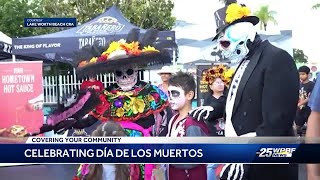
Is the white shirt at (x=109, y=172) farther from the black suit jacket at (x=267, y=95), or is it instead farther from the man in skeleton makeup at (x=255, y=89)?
the black suit jacket at (x=267, y=95)

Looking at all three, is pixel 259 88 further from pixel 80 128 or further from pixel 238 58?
pixel 80 128

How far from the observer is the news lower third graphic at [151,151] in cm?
220

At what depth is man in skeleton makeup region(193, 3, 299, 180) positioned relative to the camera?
2.23 metres

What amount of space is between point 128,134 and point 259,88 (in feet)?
2.31

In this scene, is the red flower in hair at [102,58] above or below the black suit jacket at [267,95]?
above

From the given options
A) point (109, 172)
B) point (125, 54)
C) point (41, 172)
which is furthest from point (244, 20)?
point (41, 172)

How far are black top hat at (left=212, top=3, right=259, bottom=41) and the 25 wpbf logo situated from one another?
61 centimetres

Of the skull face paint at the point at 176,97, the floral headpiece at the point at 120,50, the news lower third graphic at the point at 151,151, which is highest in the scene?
the floral headpiece at the point at 120,50

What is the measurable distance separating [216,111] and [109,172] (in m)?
0.66

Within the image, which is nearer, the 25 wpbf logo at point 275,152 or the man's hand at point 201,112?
the 25 wpbf logo at point 275,152

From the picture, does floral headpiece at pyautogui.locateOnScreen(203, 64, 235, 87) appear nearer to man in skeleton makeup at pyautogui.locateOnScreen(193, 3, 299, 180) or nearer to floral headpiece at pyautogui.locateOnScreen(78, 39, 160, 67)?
man in skeleton makeup at pyautogui.locateOnScreen(193, 3, 299, 180)

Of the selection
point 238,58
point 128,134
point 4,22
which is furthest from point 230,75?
point 4,22

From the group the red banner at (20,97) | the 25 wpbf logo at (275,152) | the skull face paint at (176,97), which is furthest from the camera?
the skull face paint at (176,97)

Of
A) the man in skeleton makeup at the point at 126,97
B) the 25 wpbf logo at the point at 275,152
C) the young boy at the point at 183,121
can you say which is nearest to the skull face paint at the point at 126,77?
the man in skeleton makeup at the point at 126,97
